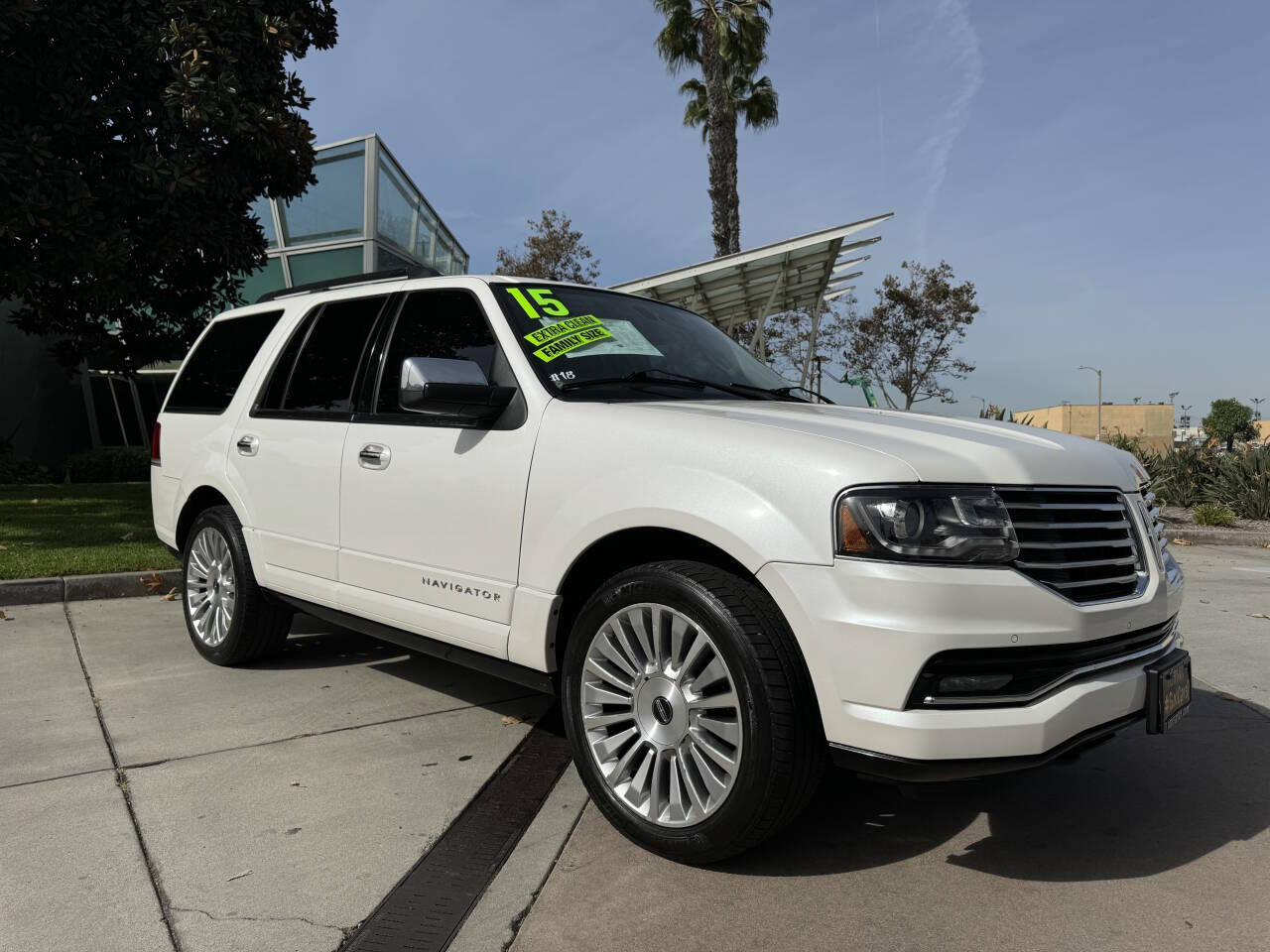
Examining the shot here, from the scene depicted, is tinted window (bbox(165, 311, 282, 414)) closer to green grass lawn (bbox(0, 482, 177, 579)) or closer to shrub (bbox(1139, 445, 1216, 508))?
green grass lawn (bbox(0, 482, 177, 579))

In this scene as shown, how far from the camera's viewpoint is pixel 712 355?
13.4 feet

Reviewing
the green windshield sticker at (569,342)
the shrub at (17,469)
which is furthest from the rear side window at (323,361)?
the shrub at (17,469)

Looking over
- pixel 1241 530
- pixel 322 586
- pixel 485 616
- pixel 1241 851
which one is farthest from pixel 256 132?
pixel 1241 530

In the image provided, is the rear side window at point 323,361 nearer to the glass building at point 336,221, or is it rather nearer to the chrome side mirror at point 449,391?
the chrome side mirror at point 449,391

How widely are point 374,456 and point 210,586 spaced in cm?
178

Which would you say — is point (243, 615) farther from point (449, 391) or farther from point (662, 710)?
point (662, 710)

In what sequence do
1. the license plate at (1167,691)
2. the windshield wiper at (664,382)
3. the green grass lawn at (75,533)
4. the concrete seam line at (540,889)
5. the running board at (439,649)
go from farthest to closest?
1. the green grass lawn at (75,533)
2. the windshield wiper at (664,382)
3. the running board at (439,649)
4. the license plate at (1167,691)
5. the concrete seam line at (540,889)

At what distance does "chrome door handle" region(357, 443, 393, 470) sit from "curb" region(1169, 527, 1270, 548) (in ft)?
36.0

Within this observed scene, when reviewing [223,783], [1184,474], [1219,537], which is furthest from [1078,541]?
[1184,474]

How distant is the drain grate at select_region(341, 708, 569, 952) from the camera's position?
2.39m

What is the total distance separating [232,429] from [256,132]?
6.35m

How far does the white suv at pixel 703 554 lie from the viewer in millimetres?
2359

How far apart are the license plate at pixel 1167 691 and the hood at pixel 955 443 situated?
545 mm

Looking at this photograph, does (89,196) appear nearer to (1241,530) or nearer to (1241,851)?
(1241,851)
